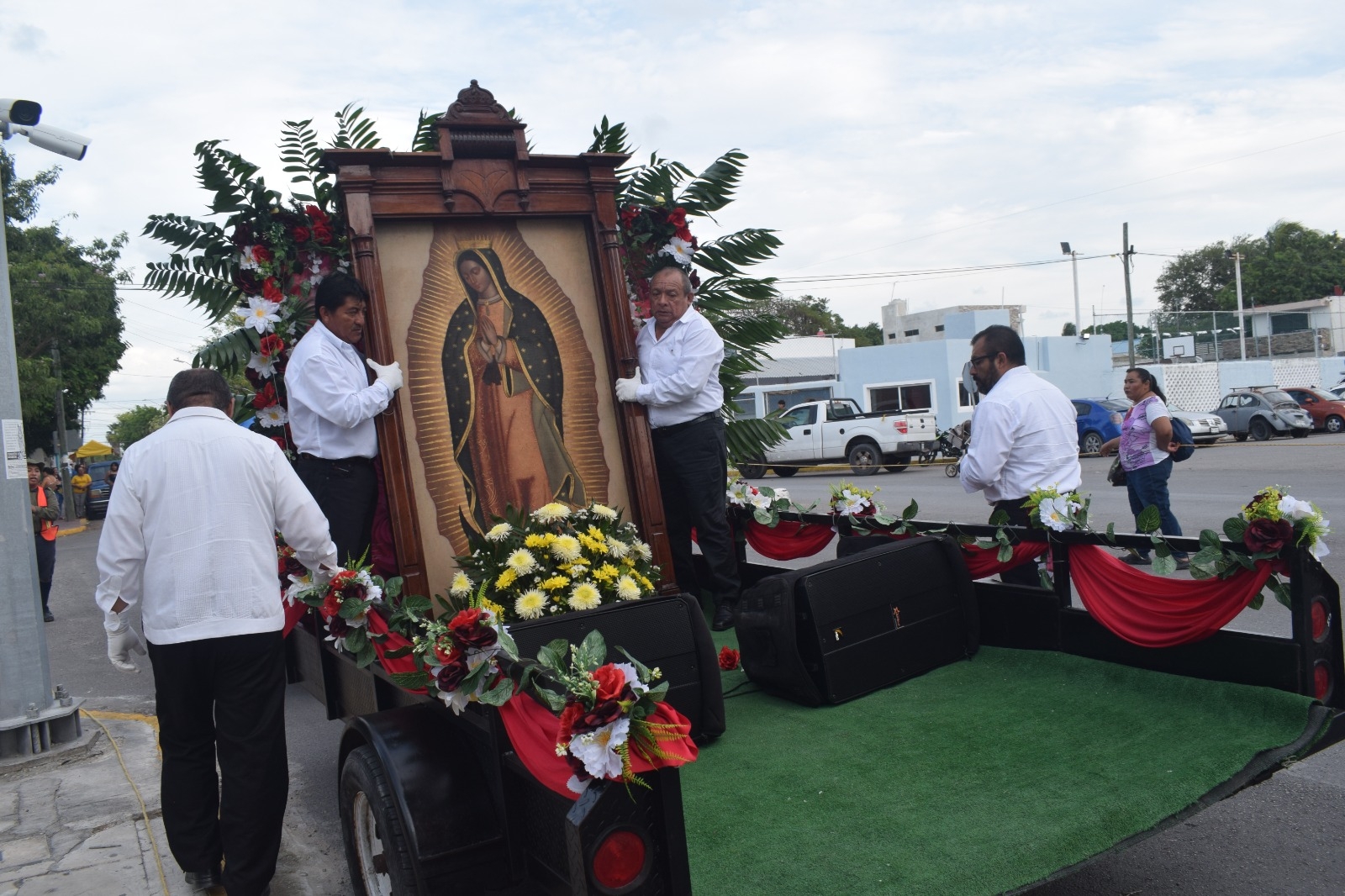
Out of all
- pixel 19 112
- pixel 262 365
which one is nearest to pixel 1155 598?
pixel 262 365

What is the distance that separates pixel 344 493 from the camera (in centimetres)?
467

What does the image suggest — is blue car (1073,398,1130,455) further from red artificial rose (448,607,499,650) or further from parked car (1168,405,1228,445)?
red artificial rose (448,607,499,650)

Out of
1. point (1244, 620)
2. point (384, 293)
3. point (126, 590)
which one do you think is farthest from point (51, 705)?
point (1244, 620)

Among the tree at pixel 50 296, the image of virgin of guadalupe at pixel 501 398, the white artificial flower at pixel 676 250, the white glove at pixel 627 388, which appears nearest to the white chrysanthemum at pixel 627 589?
the image of virgin of guadalupe at pixel 501 398

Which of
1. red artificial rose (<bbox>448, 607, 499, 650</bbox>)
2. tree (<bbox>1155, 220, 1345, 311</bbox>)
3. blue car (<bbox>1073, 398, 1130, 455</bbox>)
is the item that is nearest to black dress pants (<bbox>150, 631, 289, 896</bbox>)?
red artificial rose (<bbox>448, 607, 499, 650</bbox>)

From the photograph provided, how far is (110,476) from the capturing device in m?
34.4

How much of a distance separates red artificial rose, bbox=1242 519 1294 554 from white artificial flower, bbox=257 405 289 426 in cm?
425

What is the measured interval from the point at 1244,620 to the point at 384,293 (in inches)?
247

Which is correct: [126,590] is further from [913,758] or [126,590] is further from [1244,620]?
[1244,620]

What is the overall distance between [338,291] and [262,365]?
2.83 feet

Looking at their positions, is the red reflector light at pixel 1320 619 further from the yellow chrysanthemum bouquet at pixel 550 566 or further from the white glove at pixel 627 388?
the white glove at pixel 627 388

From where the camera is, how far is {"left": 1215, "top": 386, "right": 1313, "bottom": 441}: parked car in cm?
2769

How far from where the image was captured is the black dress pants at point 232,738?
362cm

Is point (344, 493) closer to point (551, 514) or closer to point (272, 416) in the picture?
point (272, 416)
